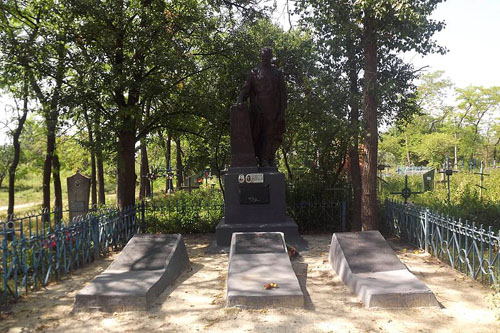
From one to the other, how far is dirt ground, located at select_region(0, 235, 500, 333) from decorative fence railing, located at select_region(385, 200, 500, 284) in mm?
434

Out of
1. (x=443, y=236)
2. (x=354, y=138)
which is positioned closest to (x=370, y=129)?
(x=354, y=138)

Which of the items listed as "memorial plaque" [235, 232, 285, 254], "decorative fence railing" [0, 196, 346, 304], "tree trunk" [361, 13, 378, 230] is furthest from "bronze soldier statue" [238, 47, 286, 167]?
"decorative fence railing" [0, 196, 346, 304]

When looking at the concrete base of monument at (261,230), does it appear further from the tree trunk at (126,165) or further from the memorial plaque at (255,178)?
the tree trunk at (126,165)

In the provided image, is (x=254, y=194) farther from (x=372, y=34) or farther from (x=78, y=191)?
(x=78, y=191)

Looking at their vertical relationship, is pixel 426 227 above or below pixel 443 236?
above

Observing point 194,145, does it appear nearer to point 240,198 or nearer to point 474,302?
A: point 240,198

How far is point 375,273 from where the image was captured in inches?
241

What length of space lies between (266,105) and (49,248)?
5.14 meters

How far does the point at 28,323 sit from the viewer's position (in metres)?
4.87

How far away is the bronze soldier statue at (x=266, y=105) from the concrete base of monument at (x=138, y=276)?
9.99ft

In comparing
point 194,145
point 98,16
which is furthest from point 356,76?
point 98,16

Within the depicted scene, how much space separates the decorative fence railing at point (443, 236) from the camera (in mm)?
6270

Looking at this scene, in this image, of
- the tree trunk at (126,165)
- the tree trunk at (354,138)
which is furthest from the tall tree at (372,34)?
the tree trunk at (126,165)

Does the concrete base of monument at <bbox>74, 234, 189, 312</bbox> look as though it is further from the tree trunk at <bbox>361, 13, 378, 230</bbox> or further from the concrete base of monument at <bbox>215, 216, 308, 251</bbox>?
the tree trunk at <bbox>361, 13, 378, 230</bbox>
